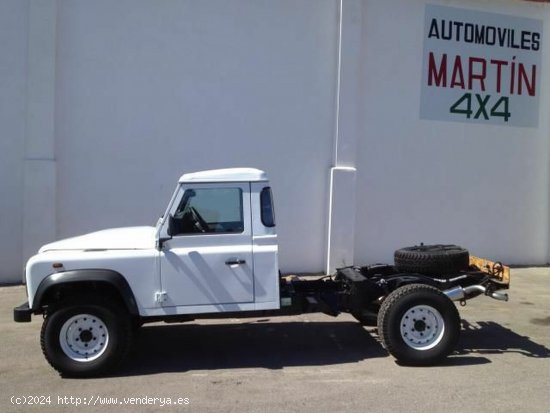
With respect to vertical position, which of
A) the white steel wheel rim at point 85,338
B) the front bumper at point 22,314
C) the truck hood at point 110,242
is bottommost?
the white steel wheel rim at point 85,338

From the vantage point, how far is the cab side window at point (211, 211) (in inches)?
229

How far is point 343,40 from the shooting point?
35.9 feet

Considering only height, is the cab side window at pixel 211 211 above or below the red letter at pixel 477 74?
below

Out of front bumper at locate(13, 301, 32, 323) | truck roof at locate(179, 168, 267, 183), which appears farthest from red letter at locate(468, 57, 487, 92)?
front bumper at locate(13, 301, 32, 323)

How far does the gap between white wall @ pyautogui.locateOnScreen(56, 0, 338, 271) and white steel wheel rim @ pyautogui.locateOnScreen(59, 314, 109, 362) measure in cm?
494

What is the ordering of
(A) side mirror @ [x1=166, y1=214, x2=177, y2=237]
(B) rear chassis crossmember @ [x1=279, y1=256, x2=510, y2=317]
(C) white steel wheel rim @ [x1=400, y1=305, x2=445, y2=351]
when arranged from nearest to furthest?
(A) side mirror @ [x1=166, y1=214, x2=177, y2=237] → (C) white steel wheel rim @ [x1=400, y1=305, x2=445, y2=351] → (B) rear chassis crossmember @ [x1=279, y1=256, x2=510, y2=317]

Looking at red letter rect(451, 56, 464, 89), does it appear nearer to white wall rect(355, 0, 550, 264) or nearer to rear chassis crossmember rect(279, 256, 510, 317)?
white wall rect(355, 0, 550, 264)

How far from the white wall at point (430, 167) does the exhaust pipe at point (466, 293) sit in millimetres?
4999

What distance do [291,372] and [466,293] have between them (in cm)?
224

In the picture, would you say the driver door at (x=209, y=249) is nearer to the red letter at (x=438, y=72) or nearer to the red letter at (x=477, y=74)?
the red letter at (x=438, y=72)

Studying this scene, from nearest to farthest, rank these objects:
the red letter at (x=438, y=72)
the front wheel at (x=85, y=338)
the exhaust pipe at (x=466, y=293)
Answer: the front wheel at (x=85, y=338)
the exhaust pipe at (x=466, y=293)
the red letter at (x=438, y=72)

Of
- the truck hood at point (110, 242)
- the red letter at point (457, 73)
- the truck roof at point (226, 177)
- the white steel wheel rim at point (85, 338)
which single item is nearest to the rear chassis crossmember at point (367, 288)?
the truck roof at point (226, 177)

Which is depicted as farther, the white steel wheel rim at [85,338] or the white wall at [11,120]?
the white wall at [11,120]

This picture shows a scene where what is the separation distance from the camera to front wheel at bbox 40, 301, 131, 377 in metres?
5.48
